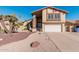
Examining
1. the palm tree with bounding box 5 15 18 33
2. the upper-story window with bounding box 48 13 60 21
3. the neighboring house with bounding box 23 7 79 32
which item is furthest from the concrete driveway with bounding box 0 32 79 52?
the palm tree with bounding box 5 15 18 33

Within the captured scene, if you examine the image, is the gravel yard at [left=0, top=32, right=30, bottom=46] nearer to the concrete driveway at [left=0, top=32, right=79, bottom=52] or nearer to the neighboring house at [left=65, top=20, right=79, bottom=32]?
the concrete driveway at [left=0, top=32, right=79, bottom=52]

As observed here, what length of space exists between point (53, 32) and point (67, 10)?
1.95 meters

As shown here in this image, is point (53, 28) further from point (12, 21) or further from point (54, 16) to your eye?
point (12, 21)

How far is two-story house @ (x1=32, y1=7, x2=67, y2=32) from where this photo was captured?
1181 centimetres

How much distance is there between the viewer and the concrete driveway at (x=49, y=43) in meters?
10.1

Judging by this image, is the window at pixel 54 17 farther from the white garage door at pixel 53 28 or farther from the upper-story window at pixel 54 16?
the white garage door at pixel 53 28

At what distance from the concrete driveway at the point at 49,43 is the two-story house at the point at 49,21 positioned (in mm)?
585

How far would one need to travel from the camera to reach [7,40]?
10797 millimetres

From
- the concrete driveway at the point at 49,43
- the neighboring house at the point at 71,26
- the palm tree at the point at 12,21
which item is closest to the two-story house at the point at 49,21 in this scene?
the neighboring house at the point at 71,26

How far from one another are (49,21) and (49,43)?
2.18 meters

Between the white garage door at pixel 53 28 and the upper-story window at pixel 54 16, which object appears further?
Result: the white garage door at pixel 53 28
